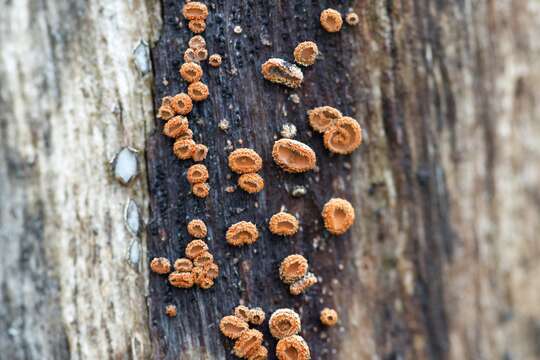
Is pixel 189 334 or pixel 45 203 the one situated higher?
pixel 45 203

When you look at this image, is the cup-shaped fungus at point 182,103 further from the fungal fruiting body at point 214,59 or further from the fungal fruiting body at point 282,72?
the fungal fruiting body at point 282,72

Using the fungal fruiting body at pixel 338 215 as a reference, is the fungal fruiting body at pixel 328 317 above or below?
below

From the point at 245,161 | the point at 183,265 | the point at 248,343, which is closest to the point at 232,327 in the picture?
the point at 248,343

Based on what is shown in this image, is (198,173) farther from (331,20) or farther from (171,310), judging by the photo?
(331,20)

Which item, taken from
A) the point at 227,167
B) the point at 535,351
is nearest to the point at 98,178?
the point at 227,167

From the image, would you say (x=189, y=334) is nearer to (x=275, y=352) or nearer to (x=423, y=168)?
(x=275, y=352)

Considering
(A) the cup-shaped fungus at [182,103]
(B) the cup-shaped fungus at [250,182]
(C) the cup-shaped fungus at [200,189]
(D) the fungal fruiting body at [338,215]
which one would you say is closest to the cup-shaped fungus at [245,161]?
(B) the cup-shaped fungus at [250,182]
